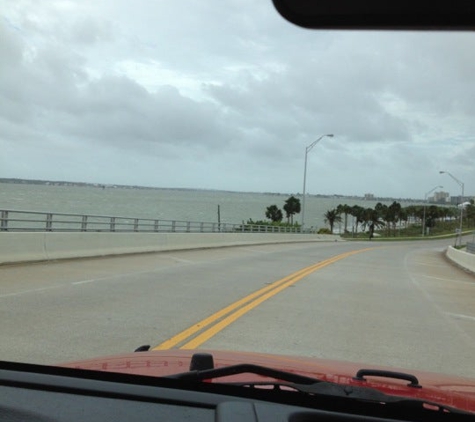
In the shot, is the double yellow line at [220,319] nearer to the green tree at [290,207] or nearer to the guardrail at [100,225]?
the guardrail at [100,225]

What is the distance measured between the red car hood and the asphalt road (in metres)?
2.53

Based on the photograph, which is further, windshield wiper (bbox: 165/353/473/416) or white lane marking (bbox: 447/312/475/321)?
white lane marking (bbox: 447/312/475/321)

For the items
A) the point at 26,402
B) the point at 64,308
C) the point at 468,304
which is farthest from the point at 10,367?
the point at 468,304

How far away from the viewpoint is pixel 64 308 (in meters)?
8.84

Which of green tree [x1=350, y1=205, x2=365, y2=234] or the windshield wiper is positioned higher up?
green tree [x1=350, y1=205, x2=365, y2=234]

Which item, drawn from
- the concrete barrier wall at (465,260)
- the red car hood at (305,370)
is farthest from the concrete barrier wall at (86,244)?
the concrete barrier wall at (465,260)

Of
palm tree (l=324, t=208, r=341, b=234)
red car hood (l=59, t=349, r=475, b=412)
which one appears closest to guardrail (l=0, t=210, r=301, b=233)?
red car hood (l=59, t=349, r=475, b=412)

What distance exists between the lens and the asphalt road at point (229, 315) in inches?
265

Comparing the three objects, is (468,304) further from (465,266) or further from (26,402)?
(465,266)

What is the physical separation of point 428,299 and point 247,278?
177 inches

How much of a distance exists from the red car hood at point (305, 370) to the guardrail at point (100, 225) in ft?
42.4

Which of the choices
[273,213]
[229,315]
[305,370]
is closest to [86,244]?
[229,315]

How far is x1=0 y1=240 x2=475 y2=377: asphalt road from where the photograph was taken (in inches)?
265

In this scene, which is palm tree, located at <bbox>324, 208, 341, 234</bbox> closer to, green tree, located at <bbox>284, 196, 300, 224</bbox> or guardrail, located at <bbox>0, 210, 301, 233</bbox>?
green tree, located at <bbox>284, 196, 300, 224</bbox>
